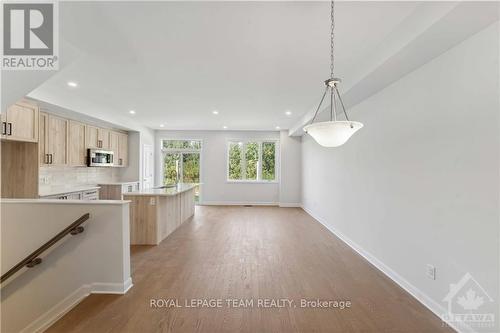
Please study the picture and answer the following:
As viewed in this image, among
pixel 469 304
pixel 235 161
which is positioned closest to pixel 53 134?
pixel 235 161

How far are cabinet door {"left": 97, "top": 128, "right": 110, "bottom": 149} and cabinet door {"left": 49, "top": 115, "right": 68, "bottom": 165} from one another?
41.4 inches

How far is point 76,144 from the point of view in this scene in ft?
17.7

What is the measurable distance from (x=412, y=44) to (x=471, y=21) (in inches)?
15.8

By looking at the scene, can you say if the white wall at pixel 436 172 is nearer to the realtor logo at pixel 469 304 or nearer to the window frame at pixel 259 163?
the realtor logo at pixel 469 304

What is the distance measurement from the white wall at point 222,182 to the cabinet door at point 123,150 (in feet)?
5.97

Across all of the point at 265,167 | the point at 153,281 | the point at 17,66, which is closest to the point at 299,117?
the point at 265,167

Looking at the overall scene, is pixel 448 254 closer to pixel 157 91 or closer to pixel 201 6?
pixel 201 6

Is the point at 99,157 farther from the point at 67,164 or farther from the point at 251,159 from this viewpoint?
the point at 251,159

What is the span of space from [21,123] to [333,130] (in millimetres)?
4824

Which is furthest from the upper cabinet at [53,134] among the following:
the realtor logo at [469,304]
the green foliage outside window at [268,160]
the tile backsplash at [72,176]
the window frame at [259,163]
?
the realtor logo at [469,304]

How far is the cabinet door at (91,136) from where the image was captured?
5738mm

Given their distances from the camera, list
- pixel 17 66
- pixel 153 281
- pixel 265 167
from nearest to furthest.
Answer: pixel 17 66, pixel 153 281, pixel 265 167

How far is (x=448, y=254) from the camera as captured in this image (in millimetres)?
2221

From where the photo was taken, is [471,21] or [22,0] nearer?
[471,21]
